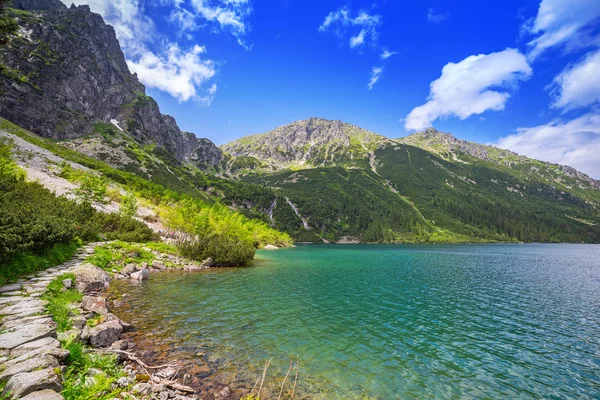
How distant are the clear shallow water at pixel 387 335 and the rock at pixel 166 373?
176cm

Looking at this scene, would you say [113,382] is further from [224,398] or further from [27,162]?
[27,162]

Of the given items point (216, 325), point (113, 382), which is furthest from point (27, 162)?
point (113, 382)

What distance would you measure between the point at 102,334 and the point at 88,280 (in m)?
11.1

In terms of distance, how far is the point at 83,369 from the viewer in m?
10.0

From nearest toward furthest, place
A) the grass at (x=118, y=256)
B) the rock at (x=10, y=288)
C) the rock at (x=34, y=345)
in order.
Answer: the rock at (x=34, y=345) → the rock at (x=10, y=288) → the grass at (x=118, y=256)

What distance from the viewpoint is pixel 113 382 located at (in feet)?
32.7

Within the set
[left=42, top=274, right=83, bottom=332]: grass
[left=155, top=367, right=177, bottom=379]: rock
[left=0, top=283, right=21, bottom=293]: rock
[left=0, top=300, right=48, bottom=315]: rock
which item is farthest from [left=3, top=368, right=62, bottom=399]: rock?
[left=0, top=283, right=21, bottom=293]: rock

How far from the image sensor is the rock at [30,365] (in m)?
7.82

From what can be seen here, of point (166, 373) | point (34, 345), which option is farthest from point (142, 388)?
point (34, 345)

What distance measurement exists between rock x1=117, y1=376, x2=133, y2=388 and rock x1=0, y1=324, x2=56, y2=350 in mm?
3473

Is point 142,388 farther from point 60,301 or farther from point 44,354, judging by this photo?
point 60,301

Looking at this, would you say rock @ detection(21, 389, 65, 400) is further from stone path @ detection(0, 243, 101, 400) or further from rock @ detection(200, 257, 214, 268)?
rock @ detection(200, 257, 214, 268)

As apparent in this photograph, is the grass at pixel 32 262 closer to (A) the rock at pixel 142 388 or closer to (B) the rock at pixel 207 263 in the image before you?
(A) the rock at pixel 142 388

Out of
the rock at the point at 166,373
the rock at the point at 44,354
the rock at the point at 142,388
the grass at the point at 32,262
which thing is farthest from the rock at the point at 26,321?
the grass at the point at 32,262
